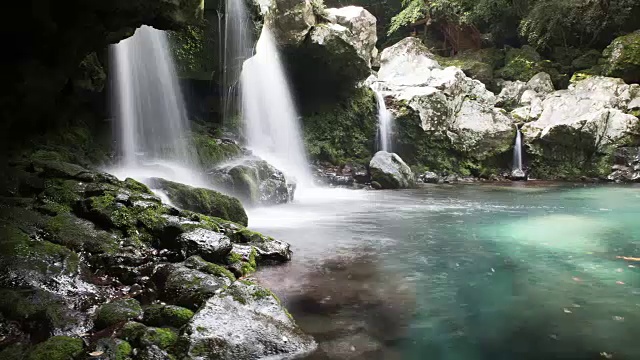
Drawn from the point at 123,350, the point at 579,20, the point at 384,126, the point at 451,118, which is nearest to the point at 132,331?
the point at 123,350

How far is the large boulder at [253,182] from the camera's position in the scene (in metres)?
11.5

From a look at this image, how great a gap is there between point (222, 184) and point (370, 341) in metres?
8.01

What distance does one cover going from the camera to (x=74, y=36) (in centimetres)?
687

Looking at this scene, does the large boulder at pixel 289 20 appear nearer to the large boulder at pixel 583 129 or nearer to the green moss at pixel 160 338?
the large boulder at pixel 583 129

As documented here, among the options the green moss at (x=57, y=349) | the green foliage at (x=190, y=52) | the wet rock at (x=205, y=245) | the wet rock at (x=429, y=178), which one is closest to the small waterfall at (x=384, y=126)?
the wet rock at (x=429, y=178)

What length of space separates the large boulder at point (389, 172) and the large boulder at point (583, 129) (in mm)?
6455

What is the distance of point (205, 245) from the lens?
588 cm

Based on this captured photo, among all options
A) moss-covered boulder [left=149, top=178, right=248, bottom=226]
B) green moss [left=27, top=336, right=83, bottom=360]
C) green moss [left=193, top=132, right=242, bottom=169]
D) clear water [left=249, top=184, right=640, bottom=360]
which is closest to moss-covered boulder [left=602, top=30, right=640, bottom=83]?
clear water [left=249, top=184, right=640, bottom=360]

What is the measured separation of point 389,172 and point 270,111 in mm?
Answer: 5107

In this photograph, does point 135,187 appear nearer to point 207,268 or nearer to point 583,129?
point 207,268

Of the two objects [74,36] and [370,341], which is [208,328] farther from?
[74,36]

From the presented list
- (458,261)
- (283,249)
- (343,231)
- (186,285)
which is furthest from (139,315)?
(343,231)

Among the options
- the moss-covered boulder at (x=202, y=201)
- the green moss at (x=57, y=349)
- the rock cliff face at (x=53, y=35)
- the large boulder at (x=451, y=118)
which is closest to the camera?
the green moss at (x=57, y=349)

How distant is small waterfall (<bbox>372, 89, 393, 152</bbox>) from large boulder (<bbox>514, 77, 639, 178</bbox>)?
5.99m
